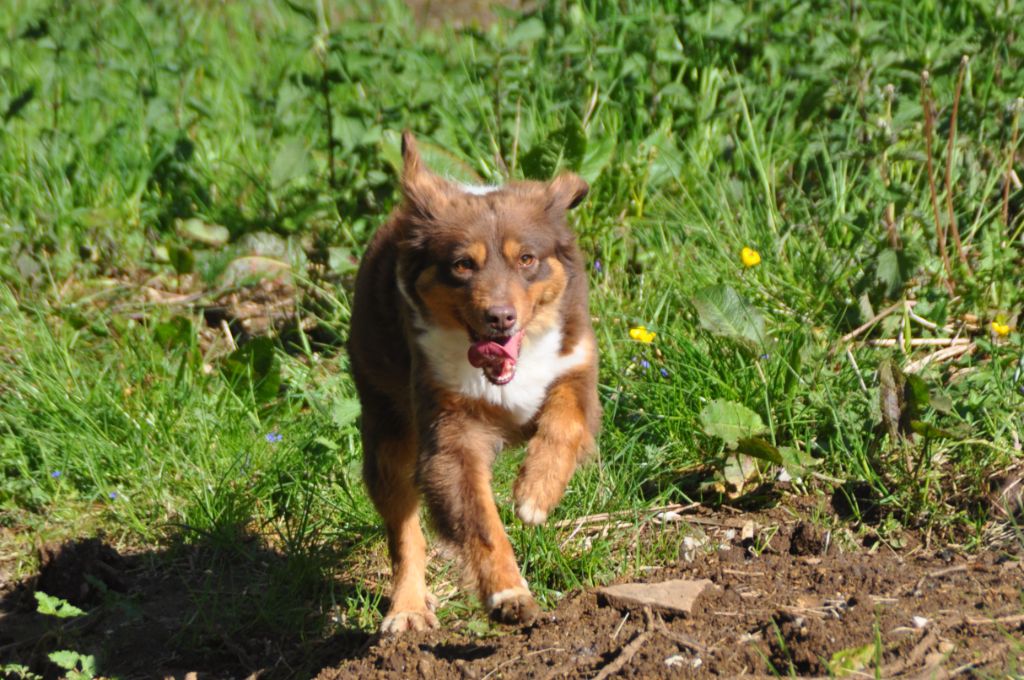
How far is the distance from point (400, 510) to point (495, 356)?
2.88ft

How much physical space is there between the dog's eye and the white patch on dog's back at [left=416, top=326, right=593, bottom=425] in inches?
7.2

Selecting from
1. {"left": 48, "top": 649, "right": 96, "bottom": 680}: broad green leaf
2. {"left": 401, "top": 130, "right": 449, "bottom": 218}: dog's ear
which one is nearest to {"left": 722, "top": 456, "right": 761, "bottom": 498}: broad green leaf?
{"left": 401, "top": 130, "right": 449, "bottom": 218}: dog's ear

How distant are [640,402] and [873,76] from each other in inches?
81.6

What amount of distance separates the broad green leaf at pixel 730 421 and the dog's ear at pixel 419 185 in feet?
4.04

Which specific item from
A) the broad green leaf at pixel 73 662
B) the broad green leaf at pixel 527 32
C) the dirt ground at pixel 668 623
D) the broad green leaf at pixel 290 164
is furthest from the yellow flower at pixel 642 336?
the broad green leaf at pixel 73 662

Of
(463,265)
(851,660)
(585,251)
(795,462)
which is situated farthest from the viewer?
(585,251)

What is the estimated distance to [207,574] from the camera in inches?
194

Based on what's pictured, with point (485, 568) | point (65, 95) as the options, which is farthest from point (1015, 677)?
point (65, 95)

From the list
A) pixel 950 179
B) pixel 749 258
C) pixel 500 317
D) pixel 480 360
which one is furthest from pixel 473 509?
pixel 950 179

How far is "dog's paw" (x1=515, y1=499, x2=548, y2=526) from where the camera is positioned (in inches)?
150

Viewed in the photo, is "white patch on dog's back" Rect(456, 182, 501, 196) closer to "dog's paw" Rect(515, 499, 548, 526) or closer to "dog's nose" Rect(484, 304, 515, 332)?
"dog's nose" Rect(484, 304, 515, 332)

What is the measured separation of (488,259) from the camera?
4.05m

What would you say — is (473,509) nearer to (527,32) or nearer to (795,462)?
(795,462)

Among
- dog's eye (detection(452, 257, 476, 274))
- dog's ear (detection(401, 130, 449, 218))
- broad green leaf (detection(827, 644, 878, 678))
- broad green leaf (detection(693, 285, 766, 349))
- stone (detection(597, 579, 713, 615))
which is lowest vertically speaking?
stone (detection(597, 579, 713, 615))
